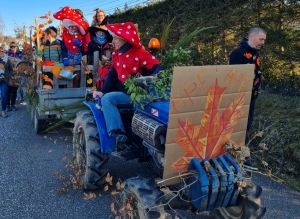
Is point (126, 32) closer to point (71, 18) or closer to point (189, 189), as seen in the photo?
point (189, 189)

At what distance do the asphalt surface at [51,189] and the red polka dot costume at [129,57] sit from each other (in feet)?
4.76

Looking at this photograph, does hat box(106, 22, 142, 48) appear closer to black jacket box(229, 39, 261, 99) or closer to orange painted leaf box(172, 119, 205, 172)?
black jacket box(229, 39, 261, 99)

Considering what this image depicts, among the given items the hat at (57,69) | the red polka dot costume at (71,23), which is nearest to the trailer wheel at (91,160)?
the hat at (57,69)

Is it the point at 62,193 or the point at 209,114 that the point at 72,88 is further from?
the point at 209,114

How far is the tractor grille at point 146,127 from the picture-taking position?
8.89 feet

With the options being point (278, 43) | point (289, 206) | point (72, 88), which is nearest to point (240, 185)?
point (289, 206)

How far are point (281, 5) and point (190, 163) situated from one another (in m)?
5.58

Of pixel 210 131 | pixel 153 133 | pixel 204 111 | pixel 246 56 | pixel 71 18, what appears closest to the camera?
pixel 204 111

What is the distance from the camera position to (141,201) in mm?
2561

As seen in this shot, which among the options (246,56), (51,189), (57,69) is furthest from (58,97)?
(246,56)

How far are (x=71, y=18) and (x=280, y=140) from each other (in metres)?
4.51

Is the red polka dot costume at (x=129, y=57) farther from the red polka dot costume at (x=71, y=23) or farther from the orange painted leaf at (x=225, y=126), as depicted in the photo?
the red polka dot costume at (x=71, y=23)

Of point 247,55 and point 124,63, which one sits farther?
point 247,55

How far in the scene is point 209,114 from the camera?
2523 millimetres
